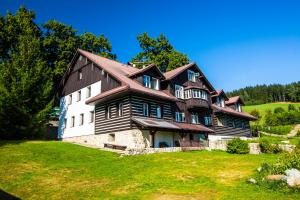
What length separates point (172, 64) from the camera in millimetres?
55688

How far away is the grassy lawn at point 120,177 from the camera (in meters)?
12.4

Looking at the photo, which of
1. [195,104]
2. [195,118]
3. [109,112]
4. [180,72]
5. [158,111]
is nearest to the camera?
[109,112]

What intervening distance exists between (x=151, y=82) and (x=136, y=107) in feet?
20.9

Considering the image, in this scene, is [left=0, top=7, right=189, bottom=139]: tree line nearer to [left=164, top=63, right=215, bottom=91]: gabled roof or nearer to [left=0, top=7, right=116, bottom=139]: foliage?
[left=0, top=7, right=116, bottom=139]: foliage

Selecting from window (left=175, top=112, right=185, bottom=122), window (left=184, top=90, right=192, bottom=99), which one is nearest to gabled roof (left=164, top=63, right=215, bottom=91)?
window (left=184, top=90, right=192, bottom=99)

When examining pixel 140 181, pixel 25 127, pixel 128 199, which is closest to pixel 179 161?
pixel 140 181

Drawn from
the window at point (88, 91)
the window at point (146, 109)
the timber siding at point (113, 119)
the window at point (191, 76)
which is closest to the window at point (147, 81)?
the window at point (146, 109)

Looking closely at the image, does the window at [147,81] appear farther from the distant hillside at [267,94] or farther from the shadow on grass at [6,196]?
the distant hillside at [267,94]

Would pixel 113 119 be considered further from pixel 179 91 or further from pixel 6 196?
pixel 6 196

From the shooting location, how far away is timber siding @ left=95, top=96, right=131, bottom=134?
28562mm

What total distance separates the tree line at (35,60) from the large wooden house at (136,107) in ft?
13.6

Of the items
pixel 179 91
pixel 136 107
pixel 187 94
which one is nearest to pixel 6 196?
pixel 136 107

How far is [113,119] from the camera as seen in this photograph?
29.9m

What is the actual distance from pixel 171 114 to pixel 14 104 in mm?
18739
